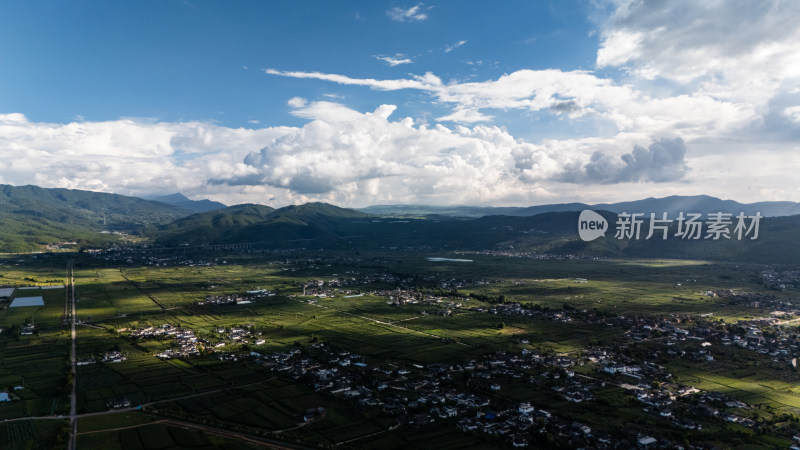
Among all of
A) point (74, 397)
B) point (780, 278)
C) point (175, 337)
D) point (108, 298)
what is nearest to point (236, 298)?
point (108, 298)

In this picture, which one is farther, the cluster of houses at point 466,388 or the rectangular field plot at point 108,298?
the rectangular field plot at point 108,298

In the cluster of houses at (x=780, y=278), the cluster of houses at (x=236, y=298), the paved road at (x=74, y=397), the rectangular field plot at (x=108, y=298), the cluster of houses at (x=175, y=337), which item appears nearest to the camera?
the paved road at (x=74, y=397)

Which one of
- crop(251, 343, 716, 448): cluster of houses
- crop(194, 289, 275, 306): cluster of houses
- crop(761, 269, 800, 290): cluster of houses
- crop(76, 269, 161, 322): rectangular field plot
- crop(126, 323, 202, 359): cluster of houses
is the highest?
crop(761, 269, 800, 290): cluster of houses

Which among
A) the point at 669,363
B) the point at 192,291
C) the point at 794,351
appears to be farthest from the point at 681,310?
the point at 192,291

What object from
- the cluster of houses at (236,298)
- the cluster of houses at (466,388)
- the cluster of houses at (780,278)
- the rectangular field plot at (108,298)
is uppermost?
A: the cluster of houses at (780,278)

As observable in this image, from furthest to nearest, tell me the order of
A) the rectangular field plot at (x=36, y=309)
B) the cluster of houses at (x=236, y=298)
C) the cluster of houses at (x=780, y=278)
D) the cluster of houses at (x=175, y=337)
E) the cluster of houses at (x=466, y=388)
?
1. the cluster of houses at (x=780, y=278)
2. the cluster of houses at (x=236, y=298)
3. the rectangular field plot at (x=36, y=309)
4. the cluster of houses at (x=175, y=337)
5. the cluster of houses at (x=466, y=388)

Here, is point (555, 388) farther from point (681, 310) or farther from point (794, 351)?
point (681, 310)

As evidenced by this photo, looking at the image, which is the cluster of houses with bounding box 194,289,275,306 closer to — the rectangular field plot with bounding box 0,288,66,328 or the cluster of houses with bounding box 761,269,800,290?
the rectangular field plot with bounding box 0,288,66,328

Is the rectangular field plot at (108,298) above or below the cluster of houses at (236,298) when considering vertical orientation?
below

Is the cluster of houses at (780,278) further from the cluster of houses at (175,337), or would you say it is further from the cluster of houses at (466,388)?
the cluster of houses at (175,337)

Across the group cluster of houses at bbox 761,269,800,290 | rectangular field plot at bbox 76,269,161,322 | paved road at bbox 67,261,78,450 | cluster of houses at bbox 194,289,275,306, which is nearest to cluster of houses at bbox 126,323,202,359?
paved road at bbox 67,261,78,450

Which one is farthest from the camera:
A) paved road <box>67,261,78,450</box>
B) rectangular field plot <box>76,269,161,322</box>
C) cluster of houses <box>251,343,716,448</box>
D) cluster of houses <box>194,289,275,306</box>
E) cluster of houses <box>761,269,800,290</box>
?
cluster of houses <box>761,269,800,290</box>

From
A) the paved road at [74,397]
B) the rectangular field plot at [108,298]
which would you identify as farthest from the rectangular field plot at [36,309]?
the rectangular field plot at [108,298]
